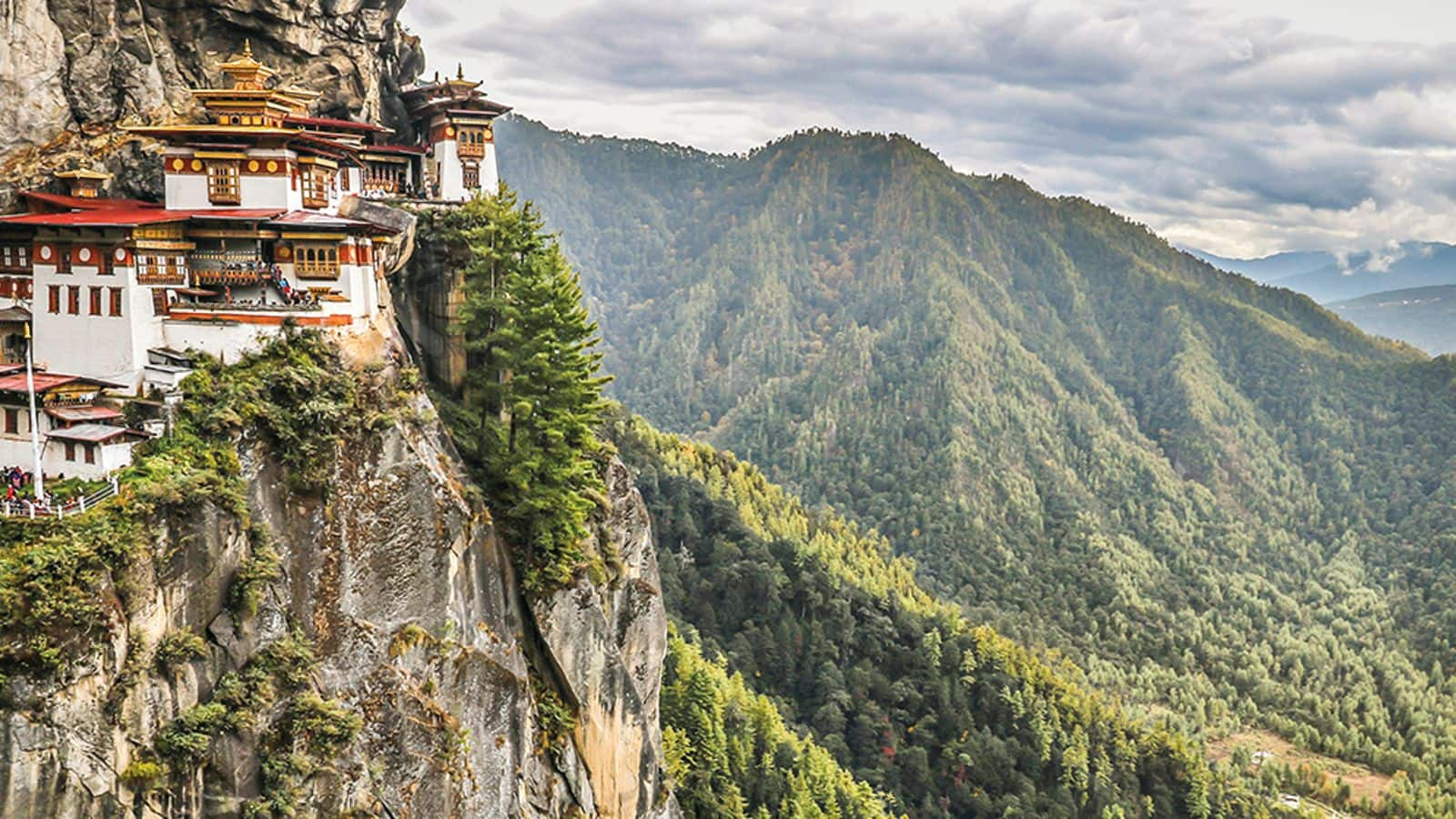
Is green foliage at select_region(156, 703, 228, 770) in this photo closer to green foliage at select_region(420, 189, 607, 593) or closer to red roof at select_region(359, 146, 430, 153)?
green foliage at select_region(420, 189, 607, 593)

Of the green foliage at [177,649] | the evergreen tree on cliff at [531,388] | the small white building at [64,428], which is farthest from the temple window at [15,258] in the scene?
the green foliage at [177,649]

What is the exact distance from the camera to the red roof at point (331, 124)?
52.9 metres

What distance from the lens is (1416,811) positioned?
463ft

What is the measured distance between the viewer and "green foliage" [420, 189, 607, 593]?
4762cm

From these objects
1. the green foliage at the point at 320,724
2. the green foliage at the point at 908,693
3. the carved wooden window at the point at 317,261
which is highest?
the carved wooden window at the point at 317,261

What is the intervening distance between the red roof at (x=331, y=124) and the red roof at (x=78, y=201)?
25.2 feet

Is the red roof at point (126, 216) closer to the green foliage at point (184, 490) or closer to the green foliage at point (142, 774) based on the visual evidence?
the green foliage at point (184, 490)

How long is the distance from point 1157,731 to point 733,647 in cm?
5327

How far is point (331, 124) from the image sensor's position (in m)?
56.0

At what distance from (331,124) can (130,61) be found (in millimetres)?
9868

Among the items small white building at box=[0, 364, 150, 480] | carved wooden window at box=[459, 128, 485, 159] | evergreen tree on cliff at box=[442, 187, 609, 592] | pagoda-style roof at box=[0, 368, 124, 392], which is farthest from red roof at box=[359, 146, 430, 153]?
small white building at box=[0, 364, 150, 480]

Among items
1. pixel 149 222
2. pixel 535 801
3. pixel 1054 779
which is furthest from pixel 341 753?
pixel 1054 779

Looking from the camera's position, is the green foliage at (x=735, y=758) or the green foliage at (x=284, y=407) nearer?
the green foliage at (x=284, y=407)

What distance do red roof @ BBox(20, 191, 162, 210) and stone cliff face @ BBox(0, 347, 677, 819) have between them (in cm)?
1530
